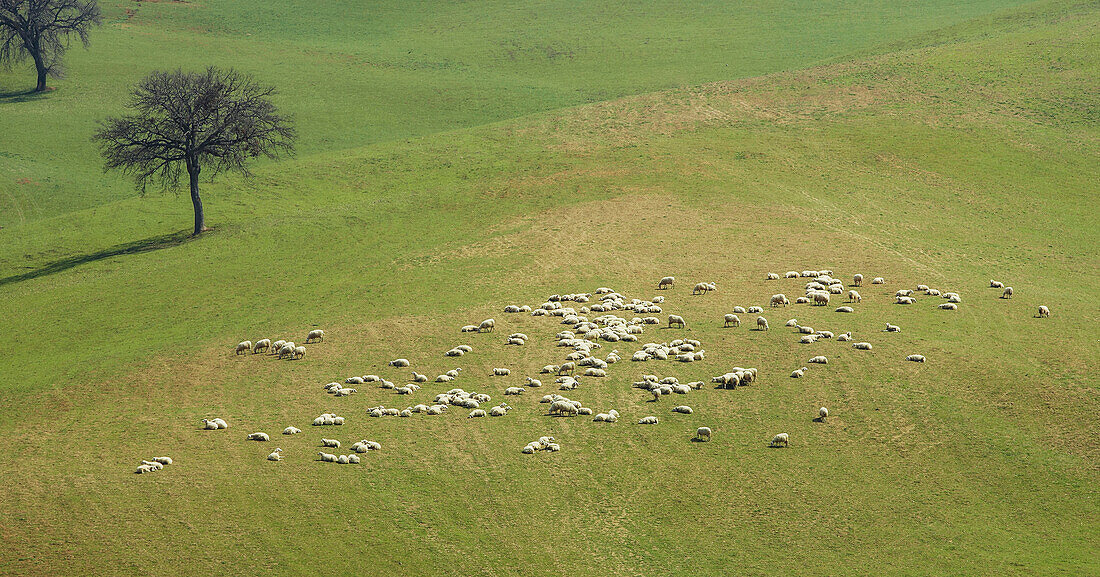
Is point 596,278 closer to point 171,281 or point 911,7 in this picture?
point 171,281

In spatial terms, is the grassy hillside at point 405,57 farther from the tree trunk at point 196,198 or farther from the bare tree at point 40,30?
the tree trunk at point 196,198

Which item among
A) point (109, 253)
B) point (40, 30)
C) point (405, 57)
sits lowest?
point (109, 253)

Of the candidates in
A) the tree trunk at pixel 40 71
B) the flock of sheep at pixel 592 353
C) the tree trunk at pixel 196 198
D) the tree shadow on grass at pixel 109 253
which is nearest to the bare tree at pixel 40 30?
the tree trunk at pixel 40 71

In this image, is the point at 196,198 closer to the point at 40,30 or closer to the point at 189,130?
the point at 189,130

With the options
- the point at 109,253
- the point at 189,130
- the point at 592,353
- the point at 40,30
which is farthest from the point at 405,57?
the point at 592,353

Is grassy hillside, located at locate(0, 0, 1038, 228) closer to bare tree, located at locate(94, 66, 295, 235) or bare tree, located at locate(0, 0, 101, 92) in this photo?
bare tree, located at locate(0, 0, 101, 92)

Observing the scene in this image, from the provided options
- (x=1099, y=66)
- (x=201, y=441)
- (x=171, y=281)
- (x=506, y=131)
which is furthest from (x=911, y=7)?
(x=201, y=441)

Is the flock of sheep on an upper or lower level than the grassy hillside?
→ lower

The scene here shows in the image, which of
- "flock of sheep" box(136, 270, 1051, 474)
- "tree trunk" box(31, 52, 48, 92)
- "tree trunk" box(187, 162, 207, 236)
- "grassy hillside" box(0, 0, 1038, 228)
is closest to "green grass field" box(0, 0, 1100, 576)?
"flock of sheep" box(136, 270, 1051, 474)
